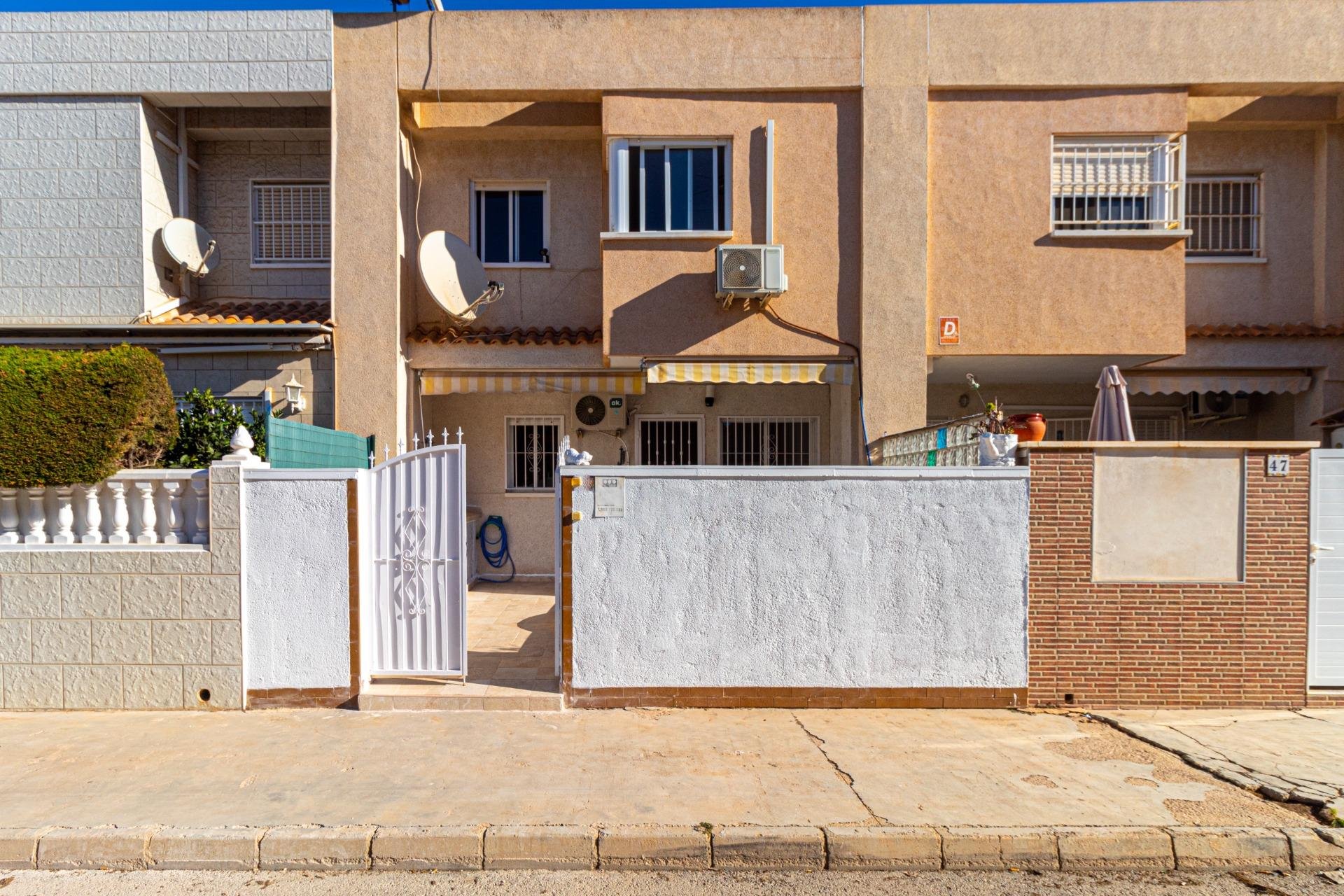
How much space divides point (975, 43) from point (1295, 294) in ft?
21.2

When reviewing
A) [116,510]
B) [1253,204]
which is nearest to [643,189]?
[116,510]

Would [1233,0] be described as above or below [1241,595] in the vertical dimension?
above

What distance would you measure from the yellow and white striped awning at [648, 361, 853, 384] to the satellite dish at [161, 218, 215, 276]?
23.0ft

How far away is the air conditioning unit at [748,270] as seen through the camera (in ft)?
33.9

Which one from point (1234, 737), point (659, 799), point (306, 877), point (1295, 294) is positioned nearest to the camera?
point (306, 877)

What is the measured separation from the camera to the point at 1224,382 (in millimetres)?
11570

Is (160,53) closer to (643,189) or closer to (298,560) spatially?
(643,189)

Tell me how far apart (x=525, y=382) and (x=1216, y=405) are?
37.8 feet

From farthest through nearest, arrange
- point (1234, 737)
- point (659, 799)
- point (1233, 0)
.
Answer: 1. point (1233, 0)
2. point (1234, 737)
3. point (659, 799)

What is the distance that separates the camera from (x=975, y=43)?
10.7 metres

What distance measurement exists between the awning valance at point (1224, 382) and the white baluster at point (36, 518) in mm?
13596

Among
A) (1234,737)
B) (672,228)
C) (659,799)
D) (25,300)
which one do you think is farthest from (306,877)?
(25,300)

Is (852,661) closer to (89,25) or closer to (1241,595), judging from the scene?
(1241,595)

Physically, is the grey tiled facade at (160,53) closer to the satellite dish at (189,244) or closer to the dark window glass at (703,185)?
the satellite dish at (189,244)
